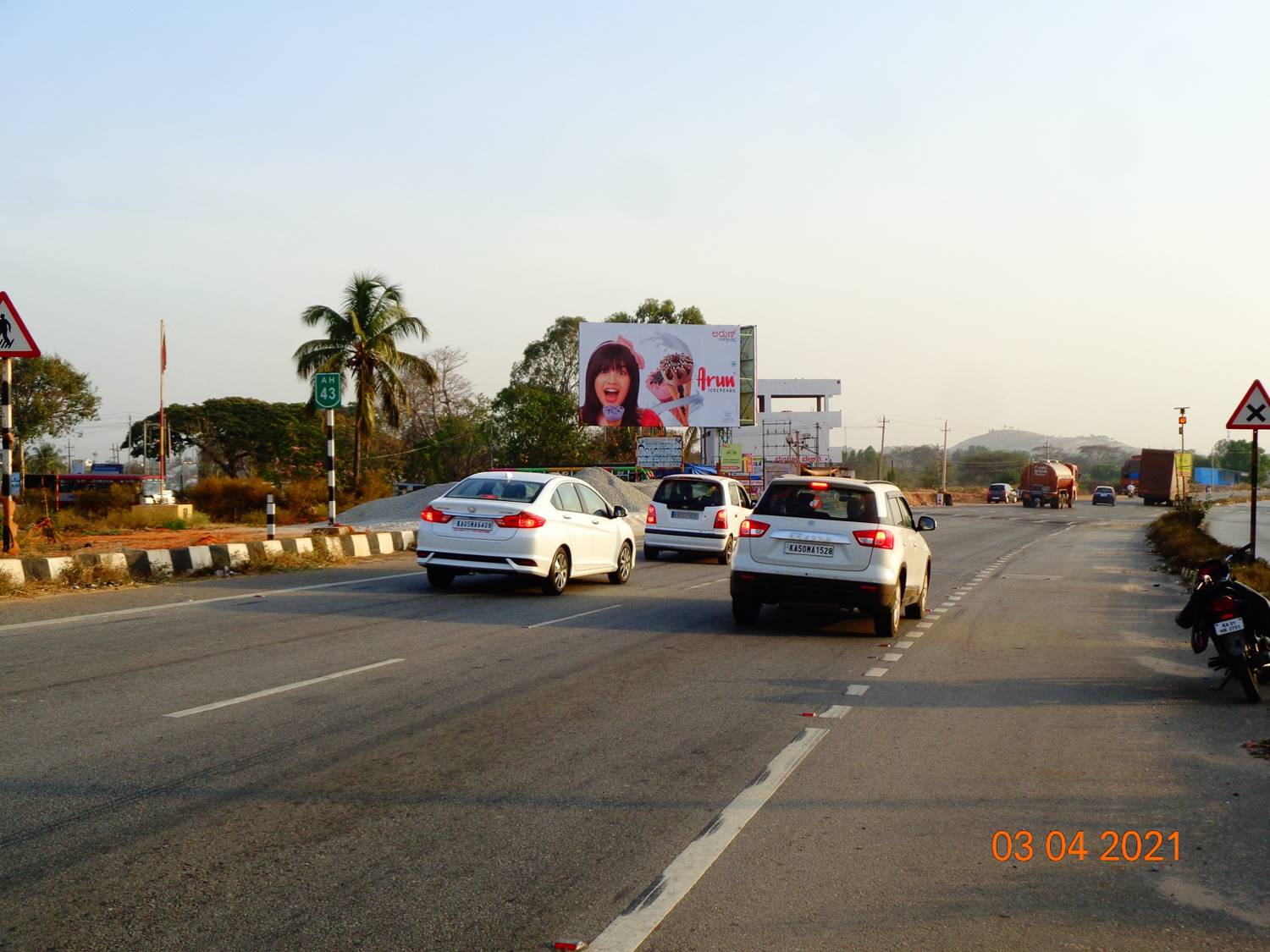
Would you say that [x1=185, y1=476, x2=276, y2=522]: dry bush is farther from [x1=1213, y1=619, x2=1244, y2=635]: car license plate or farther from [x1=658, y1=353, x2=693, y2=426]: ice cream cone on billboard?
[x1=1213, y1=619, x2=1244, y2=635]: car license plate

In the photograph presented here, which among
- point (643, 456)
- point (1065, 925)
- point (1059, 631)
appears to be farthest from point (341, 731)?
point (643, 456)

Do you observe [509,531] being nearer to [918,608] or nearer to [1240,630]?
[918,608]

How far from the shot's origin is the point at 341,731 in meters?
7.04

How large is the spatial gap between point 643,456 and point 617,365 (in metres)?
3.87

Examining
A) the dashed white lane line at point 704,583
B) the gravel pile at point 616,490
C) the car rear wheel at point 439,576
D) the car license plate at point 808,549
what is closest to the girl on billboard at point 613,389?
the gravel pile at point 616,490

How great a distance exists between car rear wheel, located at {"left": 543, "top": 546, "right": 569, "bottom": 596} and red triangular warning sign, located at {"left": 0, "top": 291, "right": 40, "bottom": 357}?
7089 millimetres

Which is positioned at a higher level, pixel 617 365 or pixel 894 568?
pixel 617 365

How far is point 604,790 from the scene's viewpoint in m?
5.90

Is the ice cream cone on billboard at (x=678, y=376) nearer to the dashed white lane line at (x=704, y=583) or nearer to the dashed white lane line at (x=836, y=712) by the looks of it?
the dashed white lane line at (x=704, y=583)

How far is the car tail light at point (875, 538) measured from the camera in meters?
12.2

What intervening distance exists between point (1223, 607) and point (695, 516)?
1420 cm

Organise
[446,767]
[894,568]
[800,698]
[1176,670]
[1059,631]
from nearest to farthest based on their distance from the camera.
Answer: [446,767], [800,698], [1176,670], [894,568], [1059,631]

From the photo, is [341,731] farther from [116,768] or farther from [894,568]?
[894,568]

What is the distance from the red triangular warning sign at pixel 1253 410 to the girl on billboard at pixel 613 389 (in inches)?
A: 1221
